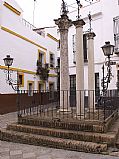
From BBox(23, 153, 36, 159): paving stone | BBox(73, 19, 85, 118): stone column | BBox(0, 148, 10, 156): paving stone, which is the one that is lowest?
BBox(0, 148, 10, 156): paving stone

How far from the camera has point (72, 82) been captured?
49.4 feet

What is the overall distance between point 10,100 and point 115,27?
742 centimetres

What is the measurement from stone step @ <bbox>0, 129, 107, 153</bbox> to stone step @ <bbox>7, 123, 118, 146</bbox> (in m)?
0.14

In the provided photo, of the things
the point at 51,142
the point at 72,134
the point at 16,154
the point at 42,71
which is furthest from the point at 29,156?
the point at 42,71

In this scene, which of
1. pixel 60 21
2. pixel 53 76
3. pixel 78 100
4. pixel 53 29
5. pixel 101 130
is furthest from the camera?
pixel 53 29

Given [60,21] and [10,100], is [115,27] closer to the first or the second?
[60,21]

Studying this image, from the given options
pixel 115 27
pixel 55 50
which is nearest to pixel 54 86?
pixel 55 50

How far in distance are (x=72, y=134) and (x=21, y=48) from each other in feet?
32.2

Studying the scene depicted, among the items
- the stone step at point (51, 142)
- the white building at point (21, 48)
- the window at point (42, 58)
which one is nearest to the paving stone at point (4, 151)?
the stone step at point (51, 142)

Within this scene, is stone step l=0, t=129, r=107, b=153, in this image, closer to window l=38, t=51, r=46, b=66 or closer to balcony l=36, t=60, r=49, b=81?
balcony l=36, t=60, r=49, b=81

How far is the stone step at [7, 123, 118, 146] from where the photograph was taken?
4.78m

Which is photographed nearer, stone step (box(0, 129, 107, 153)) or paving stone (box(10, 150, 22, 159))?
paving stone (box(10, 150, 22, 159))

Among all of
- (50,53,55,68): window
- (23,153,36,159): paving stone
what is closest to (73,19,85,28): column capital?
(23,153,36,159): paving stone

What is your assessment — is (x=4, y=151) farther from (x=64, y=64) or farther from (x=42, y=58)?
(x=42, y=58)
